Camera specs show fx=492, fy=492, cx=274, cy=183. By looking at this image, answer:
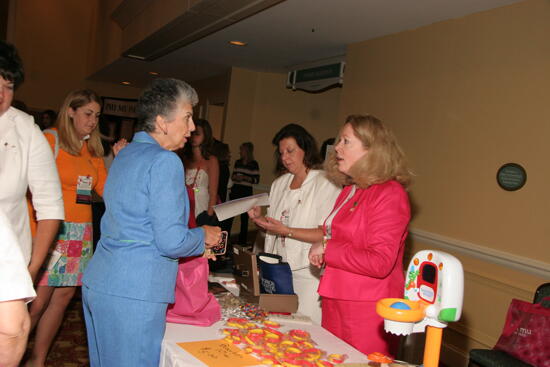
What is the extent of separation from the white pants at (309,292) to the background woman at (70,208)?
1294 millimetres

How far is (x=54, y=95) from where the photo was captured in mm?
11664

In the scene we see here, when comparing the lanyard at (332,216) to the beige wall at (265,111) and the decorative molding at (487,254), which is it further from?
the beige wall at (265,111)

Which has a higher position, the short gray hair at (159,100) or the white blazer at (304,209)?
the short gray hair at (159,100)

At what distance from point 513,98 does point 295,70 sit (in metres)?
4.29

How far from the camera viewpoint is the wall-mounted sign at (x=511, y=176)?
355cm

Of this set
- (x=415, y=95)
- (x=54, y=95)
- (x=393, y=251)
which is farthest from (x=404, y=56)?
(x=54, y=95)

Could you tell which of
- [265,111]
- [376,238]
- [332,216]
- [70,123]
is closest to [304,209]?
[332,216]

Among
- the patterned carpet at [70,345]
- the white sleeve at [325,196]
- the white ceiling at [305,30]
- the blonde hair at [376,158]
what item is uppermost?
the white ceiling at [305,30]

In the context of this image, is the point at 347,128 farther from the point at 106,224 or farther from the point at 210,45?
the point at 210,45

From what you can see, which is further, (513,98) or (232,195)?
(232,195)

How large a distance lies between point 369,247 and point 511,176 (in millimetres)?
2138

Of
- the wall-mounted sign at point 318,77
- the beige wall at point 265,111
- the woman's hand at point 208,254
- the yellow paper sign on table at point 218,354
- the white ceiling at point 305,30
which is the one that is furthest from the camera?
the beige wall at point 265,111

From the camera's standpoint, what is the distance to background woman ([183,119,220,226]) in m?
4.27

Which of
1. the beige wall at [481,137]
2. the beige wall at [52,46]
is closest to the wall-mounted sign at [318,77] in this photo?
the beige wall at [481,137]
